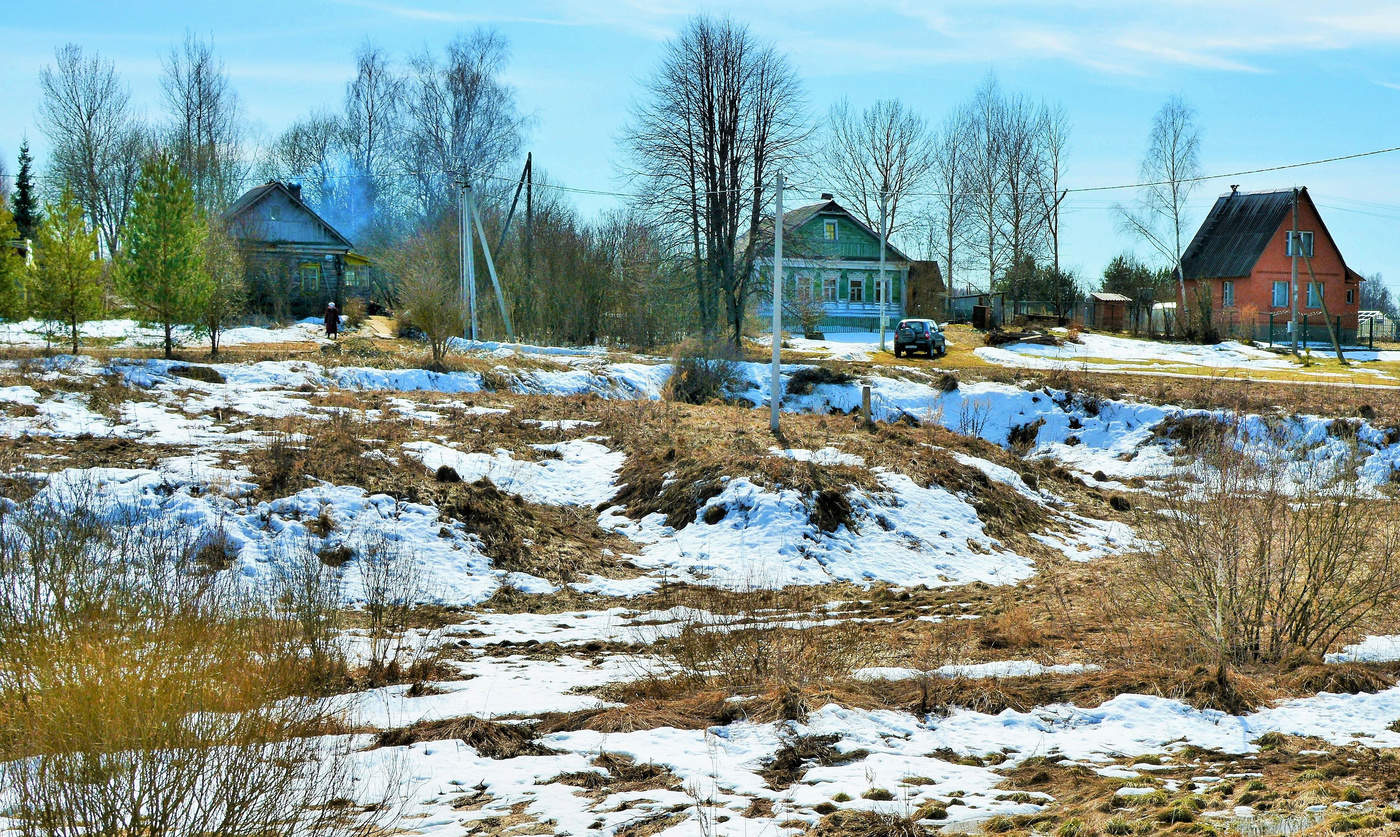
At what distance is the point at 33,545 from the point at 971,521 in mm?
13523

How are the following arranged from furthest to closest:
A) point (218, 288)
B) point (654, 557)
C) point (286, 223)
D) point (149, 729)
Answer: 1. point (286, 223)
2. point (218, 288)
3. point (654, 557)
4. point (149, 729)

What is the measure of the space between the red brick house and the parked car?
1781cm

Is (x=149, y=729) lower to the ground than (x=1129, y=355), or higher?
lower

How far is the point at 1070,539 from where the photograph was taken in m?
17.6

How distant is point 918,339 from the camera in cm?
4344

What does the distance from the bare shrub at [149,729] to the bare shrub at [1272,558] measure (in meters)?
7.60

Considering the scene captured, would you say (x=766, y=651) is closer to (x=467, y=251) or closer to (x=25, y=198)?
(x=467, y=251)

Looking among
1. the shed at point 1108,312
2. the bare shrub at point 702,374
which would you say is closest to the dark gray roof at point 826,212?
the shed at point 1108,312

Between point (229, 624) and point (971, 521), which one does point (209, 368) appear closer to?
point (971, 521)

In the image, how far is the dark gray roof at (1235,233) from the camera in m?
55.2

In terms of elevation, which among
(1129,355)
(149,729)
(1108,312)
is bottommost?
(149,729)

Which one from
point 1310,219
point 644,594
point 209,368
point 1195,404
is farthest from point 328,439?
point 1310,219

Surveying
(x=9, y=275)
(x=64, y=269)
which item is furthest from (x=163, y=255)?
(x=9, y=275)

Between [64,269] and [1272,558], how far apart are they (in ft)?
84.8
